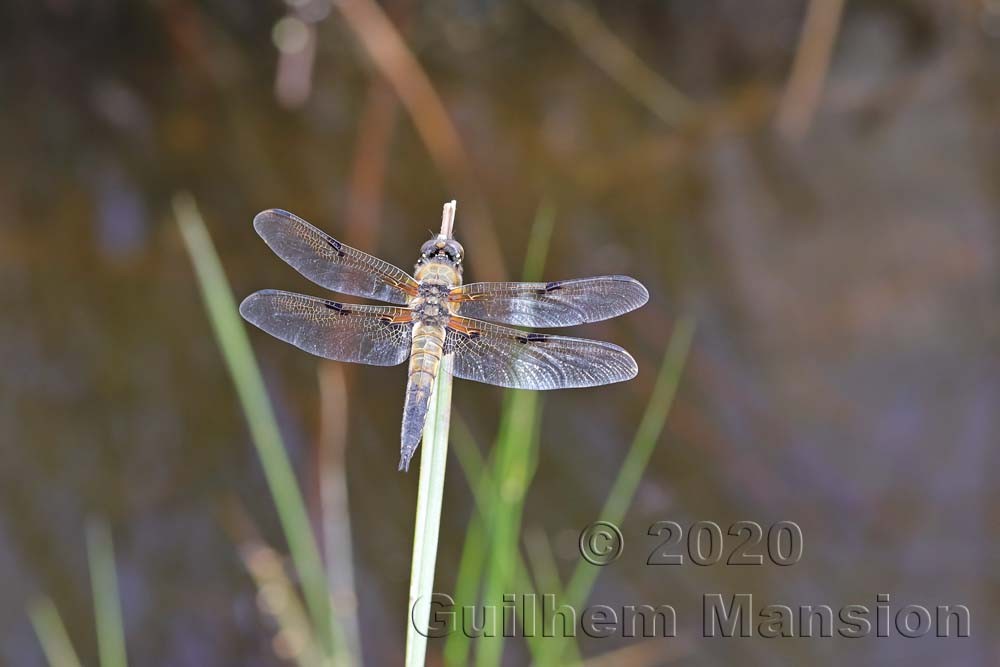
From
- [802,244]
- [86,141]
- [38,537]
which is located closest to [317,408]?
[38,537]

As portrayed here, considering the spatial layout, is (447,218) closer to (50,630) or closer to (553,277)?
(553,277)

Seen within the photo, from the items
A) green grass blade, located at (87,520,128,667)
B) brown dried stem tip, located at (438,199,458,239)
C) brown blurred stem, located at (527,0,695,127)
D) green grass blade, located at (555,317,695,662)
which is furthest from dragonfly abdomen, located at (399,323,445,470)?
brown blurred stem, located at (527,0,695,127)

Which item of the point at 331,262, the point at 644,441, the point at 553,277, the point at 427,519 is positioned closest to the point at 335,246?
the point at 331,262

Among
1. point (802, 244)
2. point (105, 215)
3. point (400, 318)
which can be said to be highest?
point (802, 244)

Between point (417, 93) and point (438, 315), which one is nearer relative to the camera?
point (438, 315)

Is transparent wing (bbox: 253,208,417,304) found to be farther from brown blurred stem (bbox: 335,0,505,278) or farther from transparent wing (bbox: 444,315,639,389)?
brown blurred stem (bbox: 335,0,505,278)

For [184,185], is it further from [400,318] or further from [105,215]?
[400,318]
